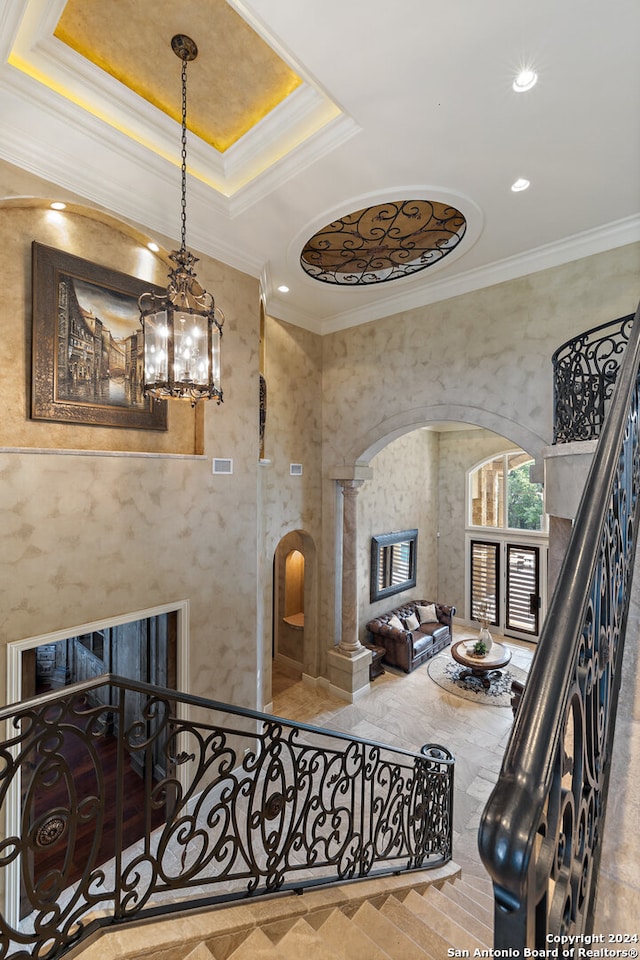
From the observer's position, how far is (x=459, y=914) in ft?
8.52

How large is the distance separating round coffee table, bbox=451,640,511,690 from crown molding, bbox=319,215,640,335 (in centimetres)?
571

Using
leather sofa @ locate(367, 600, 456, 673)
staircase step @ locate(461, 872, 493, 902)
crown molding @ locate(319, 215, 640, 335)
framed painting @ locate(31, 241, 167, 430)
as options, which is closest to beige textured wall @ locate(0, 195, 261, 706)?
framed painting @ locate(31, 241, 167, 430)

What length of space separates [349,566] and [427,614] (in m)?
3.52

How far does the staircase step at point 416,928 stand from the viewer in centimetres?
212

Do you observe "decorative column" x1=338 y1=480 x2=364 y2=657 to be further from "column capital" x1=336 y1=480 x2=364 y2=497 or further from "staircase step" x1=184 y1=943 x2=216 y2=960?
"staircase step" x1=184 y1=943 x2=216 y2=960

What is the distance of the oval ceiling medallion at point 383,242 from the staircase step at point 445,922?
17.4ft

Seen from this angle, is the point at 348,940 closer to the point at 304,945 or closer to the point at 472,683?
the point at 304,945

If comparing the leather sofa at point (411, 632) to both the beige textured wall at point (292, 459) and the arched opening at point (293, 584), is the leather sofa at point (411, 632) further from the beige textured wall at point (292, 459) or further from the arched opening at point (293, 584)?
the beige textured wall at point (292, 459)

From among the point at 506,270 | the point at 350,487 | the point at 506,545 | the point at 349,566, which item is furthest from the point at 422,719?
the point at 506,270

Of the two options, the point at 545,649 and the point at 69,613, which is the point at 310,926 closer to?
the point at 545,649

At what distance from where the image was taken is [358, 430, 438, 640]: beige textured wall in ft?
26.2

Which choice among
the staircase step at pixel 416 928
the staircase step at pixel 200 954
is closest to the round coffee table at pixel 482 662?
the staircase step at pixel 416 928

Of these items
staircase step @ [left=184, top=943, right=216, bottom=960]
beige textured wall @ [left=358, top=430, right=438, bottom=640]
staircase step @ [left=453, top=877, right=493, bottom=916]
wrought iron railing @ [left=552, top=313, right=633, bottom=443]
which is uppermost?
wrought iron railing @ [left=552, top=313, right=633, bottom=443]

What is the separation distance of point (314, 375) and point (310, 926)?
5.84 meters
